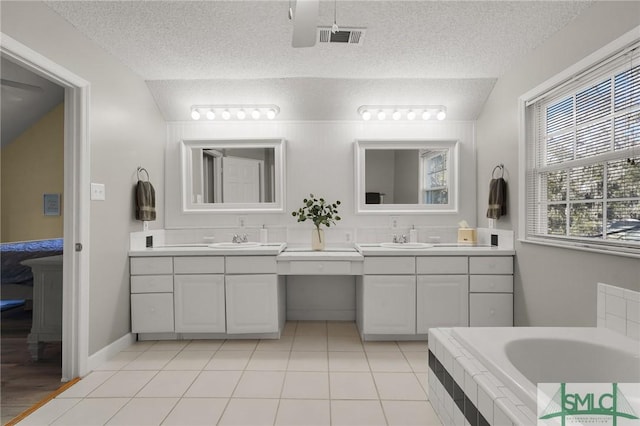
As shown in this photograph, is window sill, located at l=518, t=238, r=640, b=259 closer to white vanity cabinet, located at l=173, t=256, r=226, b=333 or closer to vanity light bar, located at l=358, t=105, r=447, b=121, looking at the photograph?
vanity light bar, located at l=358, t=105, r=447, b=121

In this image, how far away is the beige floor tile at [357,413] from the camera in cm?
175

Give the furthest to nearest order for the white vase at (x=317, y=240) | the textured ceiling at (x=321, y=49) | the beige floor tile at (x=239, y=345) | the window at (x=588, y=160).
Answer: the white vase at (x=317, y=240) < the beige floor tile at (x=239, y=345) < the textured ceiling at (x=321, y=49) < the window at (x=588, y=160)

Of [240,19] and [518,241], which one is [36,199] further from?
[518,241]

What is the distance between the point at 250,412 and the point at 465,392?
110 cm

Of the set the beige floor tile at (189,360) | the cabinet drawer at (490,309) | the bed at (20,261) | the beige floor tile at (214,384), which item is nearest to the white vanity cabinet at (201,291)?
the beige floor tile at (189,360)

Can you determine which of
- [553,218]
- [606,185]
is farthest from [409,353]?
[606,185]

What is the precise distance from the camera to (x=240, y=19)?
2.17m

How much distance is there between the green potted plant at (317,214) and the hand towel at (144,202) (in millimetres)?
1230

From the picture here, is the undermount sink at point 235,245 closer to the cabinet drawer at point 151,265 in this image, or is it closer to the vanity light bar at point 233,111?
the cabinet drawer at point 151,265

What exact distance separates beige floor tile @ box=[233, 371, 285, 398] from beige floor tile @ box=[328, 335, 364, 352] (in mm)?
595

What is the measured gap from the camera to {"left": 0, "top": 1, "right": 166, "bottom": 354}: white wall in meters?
2.07

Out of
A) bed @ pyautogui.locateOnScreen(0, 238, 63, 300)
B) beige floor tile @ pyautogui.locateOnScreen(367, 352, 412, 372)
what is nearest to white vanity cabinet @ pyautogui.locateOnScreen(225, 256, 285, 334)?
beige floor tile @ pyautogui.locateOnScreen(367, 352, 412, 372)

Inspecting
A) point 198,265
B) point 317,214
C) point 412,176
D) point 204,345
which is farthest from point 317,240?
point 204,345

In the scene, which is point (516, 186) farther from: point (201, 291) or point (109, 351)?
point (109, 351)
